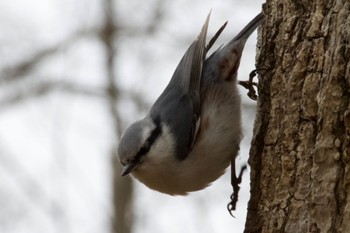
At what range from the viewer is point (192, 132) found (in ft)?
13.1

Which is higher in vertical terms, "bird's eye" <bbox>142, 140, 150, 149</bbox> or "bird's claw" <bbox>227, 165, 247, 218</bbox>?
"bird's eye" <bbox>142, 140, 150, 149</bbox>

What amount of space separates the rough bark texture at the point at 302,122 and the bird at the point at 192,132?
81 cm

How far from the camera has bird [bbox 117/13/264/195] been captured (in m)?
3.89

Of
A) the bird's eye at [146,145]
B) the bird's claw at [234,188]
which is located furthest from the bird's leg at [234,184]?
the bird's eye at [146,145]

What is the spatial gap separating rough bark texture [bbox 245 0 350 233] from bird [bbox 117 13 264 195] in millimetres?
808

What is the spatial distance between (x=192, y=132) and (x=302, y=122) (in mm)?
1257

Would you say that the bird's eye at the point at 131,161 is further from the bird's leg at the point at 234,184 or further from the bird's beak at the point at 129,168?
the bird's leg at the point at 234,184

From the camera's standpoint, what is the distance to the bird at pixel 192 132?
3891mm

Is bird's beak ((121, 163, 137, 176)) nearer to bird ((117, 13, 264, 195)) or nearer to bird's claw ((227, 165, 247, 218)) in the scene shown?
bird ((117, 13, 264, 195))

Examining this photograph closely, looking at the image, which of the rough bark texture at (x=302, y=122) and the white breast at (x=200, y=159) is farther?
the white breast at (x=200, y=159)

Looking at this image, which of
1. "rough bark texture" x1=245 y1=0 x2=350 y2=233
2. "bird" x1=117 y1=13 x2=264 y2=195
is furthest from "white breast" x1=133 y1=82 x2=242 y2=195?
"rough bark texture" x1=245 y1=0 x2=350 y2=233

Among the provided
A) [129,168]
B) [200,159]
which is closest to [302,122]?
[200,159]

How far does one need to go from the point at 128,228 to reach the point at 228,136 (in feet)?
15.4

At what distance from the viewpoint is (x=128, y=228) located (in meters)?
8.44
